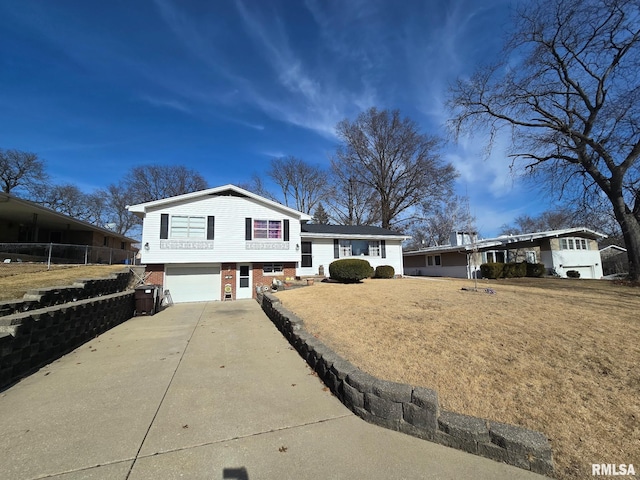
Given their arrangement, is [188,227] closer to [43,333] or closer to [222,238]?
[222,238]

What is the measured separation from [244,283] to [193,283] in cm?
265

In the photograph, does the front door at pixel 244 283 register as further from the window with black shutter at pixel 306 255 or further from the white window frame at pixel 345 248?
the white window frame at pixel 345 248

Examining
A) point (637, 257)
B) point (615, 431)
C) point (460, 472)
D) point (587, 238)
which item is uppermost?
point (587, 238)

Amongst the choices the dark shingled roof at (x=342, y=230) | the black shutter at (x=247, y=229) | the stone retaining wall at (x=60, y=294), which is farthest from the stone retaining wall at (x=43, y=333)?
the dark shingled roof at (x=342, y=230)

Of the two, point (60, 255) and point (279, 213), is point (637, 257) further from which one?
point (60, 255)

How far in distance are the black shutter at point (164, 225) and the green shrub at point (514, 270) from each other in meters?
21.4

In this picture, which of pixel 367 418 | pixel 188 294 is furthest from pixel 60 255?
pixel 367 418

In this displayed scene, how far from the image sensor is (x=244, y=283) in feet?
51.8

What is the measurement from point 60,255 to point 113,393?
14.1m

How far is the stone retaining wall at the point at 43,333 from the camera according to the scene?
176 inches

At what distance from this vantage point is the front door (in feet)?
51.4

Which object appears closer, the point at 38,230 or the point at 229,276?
the point at 229,276

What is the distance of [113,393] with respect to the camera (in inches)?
156

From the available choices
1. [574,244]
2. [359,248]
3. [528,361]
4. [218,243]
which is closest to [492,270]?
[359,248]
